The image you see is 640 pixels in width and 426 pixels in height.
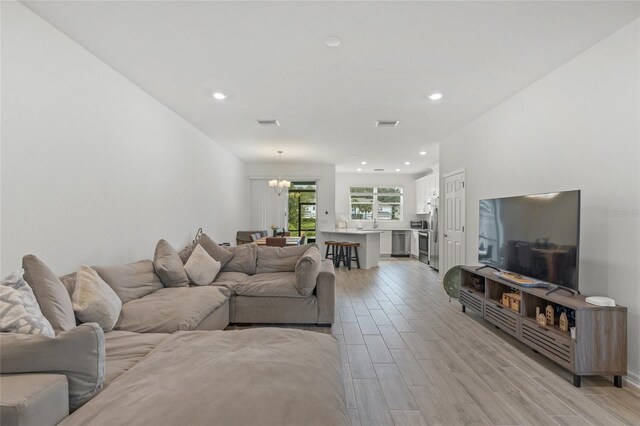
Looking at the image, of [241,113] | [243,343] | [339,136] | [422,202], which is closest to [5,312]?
[243,343]

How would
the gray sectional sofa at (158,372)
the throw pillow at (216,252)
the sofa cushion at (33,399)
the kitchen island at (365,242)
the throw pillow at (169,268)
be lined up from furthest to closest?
the kitchen island at (365,242) → the throw pillow at (216,252) → the throw pillow at (169,268) → the gray sectional sofa at (158,372) → the sofa cushion at (33,399)

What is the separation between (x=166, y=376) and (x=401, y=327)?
9.16 ft

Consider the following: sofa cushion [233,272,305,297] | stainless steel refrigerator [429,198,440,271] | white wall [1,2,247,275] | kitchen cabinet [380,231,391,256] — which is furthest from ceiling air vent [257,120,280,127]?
kitchen cabinet [380,231,391,256]

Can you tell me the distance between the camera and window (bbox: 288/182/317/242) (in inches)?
394

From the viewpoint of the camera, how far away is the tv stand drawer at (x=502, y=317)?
125 inches

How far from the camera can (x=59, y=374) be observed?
1.34m

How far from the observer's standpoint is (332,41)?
269 centimetres

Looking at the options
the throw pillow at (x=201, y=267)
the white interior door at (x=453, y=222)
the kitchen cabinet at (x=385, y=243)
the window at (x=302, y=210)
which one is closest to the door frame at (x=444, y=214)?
the white interior door at (x=453, y=222)

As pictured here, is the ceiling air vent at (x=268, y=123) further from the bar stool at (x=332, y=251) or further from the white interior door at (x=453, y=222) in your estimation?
the bar stool at (x=332, y=251)

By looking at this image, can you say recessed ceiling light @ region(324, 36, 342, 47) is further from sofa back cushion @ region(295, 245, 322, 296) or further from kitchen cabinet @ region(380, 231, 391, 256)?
kitchen cabinet @ region(380, 231, 391, 256)

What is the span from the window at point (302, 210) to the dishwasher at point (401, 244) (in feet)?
8.56

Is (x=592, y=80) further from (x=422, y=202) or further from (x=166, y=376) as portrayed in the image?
(x=422, y=202)

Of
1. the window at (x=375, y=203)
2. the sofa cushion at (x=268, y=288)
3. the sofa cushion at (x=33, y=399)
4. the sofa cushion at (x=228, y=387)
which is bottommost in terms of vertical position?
the sofa cushion at (x=268, y=288)

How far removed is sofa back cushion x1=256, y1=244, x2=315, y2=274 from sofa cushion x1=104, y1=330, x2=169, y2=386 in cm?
231
